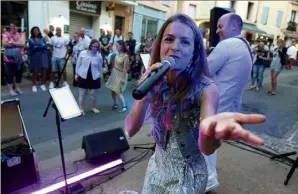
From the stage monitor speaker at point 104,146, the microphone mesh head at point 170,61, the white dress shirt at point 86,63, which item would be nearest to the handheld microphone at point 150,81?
the microphone mesh head at point 170,61

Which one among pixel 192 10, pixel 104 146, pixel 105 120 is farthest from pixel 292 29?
pixel 192 10

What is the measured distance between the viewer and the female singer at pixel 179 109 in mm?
1301

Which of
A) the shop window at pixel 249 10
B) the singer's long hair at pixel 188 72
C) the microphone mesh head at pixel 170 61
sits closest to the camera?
the microphone mesh head at pixel 170 61

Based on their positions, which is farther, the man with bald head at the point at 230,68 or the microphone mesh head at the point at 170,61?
the man with bald head at the point at 230,68

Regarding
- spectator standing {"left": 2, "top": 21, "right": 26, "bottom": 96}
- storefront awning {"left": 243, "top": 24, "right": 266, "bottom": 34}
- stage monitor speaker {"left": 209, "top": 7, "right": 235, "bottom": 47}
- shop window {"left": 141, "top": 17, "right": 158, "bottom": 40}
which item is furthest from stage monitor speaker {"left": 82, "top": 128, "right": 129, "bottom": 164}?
storefront awning {"left": 243, "top": 24, "right": 266, "bottom": 34}

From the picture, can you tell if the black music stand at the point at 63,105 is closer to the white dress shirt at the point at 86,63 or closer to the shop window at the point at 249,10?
the white dress shirt at the point at 86,63

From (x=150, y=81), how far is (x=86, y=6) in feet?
46.6

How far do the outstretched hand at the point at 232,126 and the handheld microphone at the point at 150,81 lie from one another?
12.0 inches

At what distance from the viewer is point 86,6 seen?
14.1 metres

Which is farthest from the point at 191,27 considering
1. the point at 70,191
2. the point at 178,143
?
the point at 70,191

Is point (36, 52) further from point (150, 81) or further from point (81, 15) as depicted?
point (81, 15)

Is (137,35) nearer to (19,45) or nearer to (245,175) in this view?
(19,45)

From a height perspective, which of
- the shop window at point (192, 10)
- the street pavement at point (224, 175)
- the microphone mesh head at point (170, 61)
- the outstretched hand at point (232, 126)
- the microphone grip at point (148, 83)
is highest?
the shop window at point (192, 10)

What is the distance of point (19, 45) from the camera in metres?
6.91
